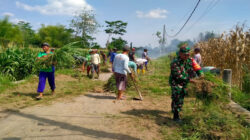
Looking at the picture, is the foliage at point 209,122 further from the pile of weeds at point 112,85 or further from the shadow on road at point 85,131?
the pile of weeds at point 112,85

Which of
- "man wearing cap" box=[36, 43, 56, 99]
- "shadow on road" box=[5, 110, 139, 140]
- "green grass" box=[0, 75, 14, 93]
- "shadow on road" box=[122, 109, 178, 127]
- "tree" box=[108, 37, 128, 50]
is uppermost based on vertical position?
"tree" box=[108, 37, 128, 50]

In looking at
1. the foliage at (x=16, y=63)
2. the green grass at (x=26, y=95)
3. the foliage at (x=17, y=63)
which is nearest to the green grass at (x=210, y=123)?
the green grass at (x=26, y=95)

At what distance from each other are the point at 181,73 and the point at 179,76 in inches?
2.9

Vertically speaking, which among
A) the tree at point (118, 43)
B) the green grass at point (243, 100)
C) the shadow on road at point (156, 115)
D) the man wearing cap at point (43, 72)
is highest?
the tree at point (118, 43)

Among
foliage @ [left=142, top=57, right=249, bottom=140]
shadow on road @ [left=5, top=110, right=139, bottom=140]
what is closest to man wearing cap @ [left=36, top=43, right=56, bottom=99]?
shadow on road @ [left=5, top=110, right=139, bottom=140]

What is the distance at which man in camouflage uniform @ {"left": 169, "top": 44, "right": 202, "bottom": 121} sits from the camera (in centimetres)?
387

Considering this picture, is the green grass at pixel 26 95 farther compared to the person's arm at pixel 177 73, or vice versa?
the green grass at pixel 26 95

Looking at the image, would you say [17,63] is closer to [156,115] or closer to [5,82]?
[5,82]

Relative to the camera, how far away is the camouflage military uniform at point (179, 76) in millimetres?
3891

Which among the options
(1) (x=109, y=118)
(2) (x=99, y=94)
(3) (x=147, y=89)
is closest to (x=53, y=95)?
(2) (x=99, y=94)

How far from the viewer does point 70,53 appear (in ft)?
19.8

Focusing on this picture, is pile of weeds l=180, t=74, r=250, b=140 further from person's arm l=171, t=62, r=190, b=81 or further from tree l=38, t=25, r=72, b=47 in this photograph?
tree l=38, t=25, r=72, b=47

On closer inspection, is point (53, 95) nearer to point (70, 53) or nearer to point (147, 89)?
point (70, 53)

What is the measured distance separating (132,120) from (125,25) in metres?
44.2
